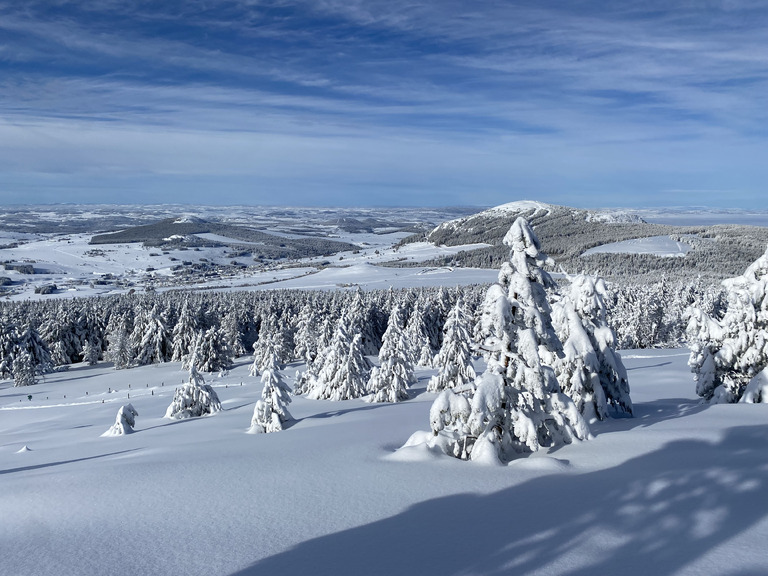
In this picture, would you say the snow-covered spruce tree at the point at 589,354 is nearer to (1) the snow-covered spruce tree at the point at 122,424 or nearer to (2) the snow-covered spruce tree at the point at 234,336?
(1) the snow-covered spruce tree at the point at 122,424

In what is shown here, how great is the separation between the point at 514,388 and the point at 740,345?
1256cm

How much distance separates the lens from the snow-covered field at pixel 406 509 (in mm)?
7828

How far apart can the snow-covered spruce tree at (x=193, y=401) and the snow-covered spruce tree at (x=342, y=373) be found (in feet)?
24.8

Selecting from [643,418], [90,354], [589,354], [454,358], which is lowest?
[90,354]

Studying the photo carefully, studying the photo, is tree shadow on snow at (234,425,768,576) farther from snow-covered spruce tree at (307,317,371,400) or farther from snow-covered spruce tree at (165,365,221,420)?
snow-covered spruce tree at (307,317,371,400)

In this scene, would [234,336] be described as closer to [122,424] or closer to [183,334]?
[183,334]

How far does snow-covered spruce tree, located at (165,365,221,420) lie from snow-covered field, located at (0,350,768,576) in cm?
1521

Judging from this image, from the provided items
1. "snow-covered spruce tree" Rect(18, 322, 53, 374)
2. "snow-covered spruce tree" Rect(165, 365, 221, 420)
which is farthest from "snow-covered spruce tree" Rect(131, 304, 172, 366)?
"snow-covered spruce tree" Rect(165, 365, 221, 420)

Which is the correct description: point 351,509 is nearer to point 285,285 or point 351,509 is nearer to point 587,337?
point 587,337

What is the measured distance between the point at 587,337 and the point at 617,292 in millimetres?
89138

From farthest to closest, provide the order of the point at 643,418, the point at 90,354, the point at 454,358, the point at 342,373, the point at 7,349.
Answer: the point at 90,354
the point at 7,349
the point at 342,373
the point at 454,358
the point at 643,418

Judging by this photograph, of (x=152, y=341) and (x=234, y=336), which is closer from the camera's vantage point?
(x=152, y=341)

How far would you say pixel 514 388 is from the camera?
12727mm

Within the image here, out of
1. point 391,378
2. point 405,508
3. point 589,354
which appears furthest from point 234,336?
point 405,508
